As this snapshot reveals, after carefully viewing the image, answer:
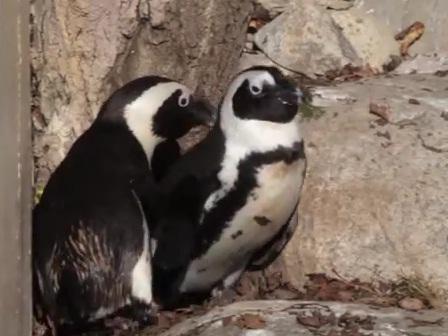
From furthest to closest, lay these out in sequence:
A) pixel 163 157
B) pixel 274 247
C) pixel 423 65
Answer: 1. pixel 423 65
2. pixel 163 157
3. pixel 274 247

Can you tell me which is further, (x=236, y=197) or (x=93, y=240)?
(x=236, y=197)

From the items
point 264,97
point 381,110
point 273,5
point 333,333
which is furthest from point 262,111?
point 273,5

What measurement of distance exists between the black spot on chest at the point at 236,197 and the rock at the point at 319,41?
4.62 feet

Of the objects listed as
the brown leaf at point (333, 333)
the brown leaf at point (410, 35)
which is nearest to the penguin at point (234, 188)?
the brown leaf at point (333, 333)

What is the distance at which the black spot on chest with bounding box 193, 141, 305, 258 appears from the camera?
5.39 meters

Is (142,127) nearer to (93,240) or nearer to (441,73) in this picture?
(93,240)

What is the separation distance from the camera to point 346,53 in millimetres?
6898

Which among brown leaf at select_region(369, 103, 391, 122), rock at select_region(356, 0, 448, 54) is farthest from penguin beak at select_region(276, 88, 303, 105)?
rock at select_region(356, 0, 448, 54)

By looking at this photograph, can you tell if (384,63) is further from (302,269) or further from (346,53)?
(302,269)

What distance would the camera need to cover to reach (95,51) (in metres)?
5.81

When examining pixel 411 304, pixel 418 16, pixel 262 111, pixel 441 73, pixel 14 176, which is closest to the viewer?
pixel 14 176

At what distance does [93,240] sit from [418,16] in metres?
2.71

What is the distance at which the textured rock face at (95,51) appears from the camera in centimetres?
570

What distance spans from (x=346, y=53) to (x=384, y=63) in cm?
20
